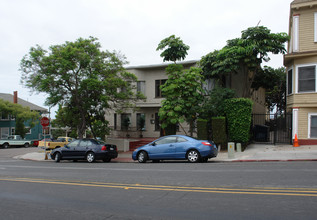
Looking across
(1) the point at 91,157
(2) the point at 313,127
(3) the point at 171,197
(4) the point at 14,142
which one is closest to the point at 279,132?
(2) the point at 313,127

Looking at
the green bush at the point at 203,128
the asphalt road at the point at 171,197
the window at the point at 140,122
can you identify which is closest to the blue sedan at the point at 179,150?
the asphalt road at the point at 171,197

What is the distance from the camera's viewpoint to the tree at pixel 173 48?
21875mm

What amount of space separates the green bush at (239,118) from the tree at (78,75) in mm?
7769

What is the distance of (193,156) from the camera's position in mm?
14305

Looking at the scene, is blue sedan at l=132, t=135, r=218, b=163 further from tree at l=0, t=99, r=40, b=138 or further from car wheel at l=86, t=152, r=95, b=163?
tree at l=0, t=99, r=40, b=138

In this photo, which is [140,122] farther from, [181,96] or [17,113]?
[17,113]

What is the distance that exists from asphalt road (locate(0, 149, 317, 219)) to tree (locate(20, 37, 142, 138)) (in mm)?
11251

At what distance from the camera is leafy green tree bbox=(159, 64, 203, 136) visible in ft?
66.6

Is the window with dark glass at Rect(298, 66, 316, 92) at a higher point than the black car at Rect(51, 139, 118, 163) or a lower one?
higher

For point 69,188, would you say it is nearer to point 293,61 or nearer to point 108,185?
point 108,185

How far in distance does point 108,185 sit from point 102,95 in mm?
12578

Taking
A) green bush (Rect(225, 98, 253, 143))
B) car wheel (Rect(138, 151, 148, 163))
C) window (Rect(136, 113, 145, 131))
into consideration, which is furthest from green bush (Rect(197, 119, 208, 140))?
window (Rect(136, 113, 145, 131))

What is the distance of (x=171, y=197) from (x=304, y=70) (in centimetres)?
1565

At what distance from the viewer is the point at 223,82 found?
2420 centimetres
